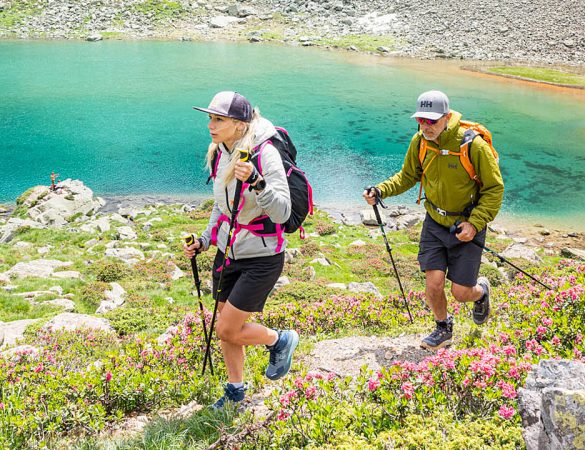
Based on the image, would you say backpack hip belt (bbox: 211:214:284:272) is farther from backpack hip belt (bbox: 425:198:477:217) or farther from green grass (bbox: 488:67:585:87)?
green grass (bbox: 488:67:585:87)

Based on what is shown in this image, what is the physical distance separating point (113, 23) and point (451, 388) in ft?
320

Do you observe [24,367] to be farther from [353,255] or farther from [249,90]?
[249,90]

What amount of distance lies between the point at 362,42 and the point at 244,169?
280ft

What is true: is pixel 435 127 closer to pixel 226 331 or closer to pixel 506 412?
pixel 506 412

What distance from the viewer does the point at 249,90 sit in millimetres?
51688

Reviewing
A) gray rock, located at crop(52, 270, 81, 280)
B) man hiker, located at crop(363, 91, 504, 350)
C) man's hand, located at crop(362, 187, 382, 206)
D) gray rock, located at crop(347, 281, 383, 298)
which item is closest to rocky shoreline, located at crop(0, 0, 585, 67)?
gray rock, located at crop(347, 281, 383, 298)

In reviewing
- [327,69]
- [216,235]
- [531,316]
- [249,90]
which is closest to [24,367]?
[216,235]

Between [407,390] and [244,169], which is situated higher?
[244,169]

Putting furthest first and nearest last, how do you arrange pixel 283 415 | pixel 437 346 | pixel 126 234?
1. pixel 126 234
2. pixel 437 346
3. pixel 283 415

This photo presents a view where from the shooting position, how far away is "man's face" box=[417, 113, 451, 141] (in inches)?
266

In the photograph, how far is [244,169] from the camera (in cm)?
480

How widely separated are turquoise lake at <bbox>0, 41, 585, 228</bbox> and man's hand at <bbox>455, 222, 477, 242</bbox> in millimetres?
21247

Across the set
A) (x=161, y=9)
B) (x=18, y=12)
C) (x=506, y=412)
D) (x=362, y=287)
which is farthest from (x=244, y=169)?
(x=18, y=12)

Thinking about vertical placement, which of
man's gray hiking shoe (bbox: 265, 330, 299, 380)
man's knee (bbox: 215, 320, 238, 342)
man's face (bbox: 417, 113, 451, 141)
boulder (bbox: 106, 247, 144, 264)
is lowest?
boulder (bbox: 106, 247, 144, 264)
